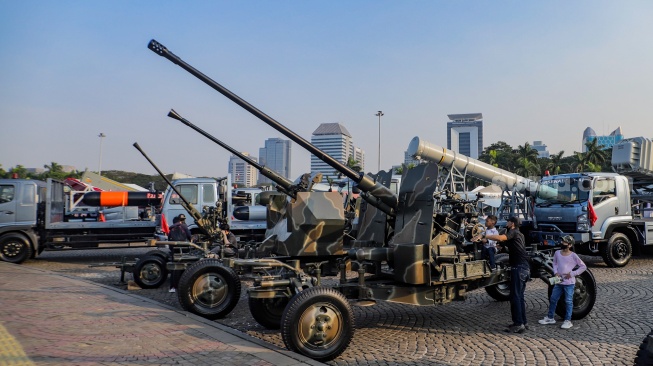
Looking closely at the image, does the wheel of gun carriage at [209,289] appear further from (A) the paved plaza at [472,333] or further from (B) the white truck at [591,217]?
(B) the white truck at [591,217]

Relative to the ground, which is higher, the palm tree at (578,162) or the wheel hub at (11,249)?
the palm tree at (578,162)

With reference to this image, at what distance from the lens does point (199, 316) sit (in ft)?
23.3

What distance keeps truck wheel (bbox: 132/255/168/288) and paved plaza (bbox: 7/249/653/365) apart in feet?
1.83

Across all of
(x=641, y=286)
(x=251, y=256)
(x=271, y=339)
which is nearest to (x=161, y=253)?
(x=251, y=256)

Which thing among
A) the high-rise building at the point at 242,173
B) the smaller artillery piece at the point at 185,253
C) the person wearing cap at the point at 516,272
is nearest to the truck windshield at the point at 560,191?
the person wearing cap at the point at 516,272

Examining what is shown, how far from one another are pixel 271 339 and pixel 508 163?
2431 inches

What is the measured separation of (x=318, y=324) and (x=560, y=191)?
9944mm

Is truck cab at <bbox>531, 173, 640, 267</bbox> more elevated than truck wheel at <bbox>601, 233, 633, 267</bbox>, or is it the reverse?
truck cab at <bbox>531, 173, 640, 267</bbox>

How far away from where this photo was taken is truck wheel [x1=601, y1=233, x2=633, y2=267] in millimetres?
12609

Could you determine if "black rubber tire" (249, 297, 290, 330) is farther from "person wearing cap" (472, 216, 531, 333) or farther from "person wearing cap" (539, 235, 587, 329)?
"person wearing cap" (539, 235, 587, 329)

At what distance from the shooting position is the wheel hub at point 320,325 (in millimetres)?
5438

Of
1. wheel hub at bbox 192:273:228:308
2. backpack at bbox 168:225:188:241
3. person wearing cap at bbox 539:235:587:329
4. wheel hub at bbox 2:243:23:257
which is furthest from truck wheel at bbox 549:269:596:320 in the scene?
wheel hub at bbox 2:243:23:257

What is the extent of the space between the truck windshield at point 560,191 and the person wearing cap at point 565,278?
252 inches

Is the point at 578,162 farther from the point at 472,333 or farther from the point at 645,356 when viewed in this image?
the point at 645,356
